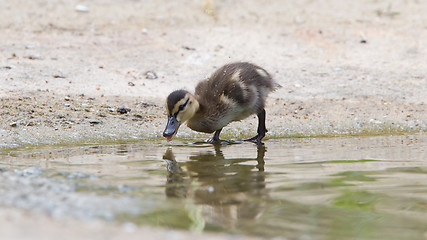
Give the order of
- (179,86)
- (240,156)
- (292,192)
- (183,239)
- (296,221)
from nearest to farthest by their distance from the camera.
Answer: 1. (183,239)
2. (296,221)
3. (292,192)
4. (240,156)
5. (179,86)

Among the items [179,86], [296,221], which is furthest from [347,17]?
[296,221]

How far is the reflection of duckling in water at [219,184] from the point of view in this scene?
3.73 meters

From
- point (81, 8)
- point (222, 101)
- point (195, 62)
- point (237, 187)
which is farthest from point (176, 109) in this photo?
point (81, 8)

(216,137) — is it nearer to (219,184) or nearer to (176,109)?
(176,109)

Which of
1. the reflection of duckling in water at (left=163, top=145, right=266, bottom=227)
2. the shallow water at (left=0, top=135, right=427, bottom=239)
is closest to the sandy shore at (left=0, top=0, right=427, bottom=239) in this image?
the shallow water at (left=0, top=135, right=427, bottom=239)

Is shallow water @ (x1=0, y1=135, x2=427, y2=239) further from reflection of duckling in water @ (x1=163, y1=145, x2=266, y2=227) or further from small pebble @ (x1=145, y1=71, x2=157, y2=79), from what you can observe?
small pebble @ (x1=145, y1=71, x2=157, y2=79)

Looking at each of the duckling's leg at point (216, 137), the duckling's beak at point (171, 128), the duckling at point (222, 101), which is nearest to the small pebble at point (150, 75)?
the duckling at point (222, 101)

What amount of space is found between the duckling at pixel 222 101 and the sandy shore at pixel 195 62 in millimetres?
510

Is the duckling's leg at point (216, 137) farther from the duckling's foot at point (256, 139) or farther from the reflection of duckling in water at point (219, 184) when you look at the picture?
the reflection of duckling in water at point (219, 184)

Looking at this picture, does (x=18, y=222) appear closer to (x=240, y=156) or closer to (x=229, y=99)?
(x=240, y=156)

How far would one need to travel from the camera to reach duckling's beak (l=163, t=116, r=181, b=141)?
5.75 meters

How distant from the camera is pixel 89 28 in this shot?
385 inches

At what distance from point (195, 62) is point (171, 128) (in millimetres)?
3322

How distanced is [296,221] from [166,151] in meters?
2.63
